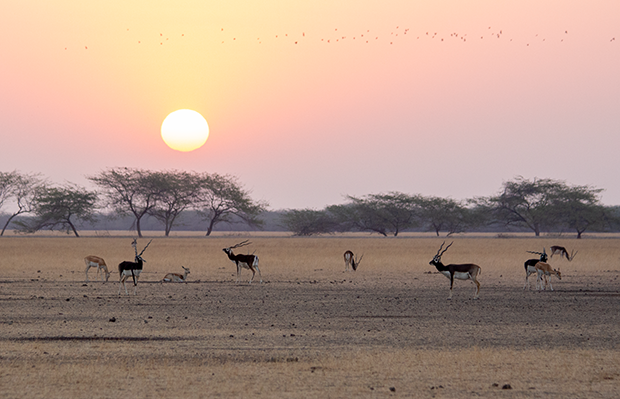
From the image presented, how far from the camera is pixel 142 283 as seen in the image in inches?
889

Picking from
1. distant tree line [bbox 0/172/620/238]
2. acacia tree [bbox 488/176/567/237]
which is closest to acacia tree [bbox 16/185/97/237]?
distant tree line [bbox 0/172/620/238]

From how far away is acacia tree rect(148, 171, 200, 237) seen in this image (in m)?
93.8

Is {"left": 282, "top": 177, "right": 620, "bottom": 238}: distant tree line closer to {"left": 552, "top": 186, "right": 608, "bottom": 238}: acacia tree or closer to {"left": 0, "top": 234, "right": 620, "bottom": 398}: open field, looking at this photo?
{"left": 552, "top": 186, "right": 608, "bottom": 238}: acacia tree

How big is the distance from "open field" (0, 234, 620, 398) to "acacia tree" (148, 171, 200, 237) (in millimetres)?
71698

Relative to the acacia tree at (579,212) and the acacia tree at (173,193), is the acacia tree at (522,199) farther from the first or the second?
the acacia tree at (173,193)

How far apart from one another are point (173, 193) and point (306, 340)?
3358 inches

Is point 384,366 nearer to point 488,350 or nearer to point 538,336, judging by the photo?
point 488,350

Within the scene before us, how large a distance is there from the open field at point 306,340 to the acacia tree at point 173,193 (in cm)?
7170

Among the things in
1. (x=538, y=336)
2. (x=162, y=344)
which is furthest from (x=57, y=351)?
(x=538, y=336)

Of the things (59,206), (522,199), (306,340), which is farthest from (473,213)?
(306,340)

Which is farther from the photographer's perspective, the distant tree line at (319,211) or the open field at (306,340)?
the distant tree line at (319,211)

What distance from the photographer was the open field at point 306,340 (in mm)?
8539

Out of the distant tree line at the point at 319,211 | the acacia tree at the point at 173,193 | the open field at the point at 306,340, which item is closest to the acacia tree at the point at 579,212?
the distant tree line at the point at 319,211

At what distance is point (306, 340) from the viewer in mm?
11805
